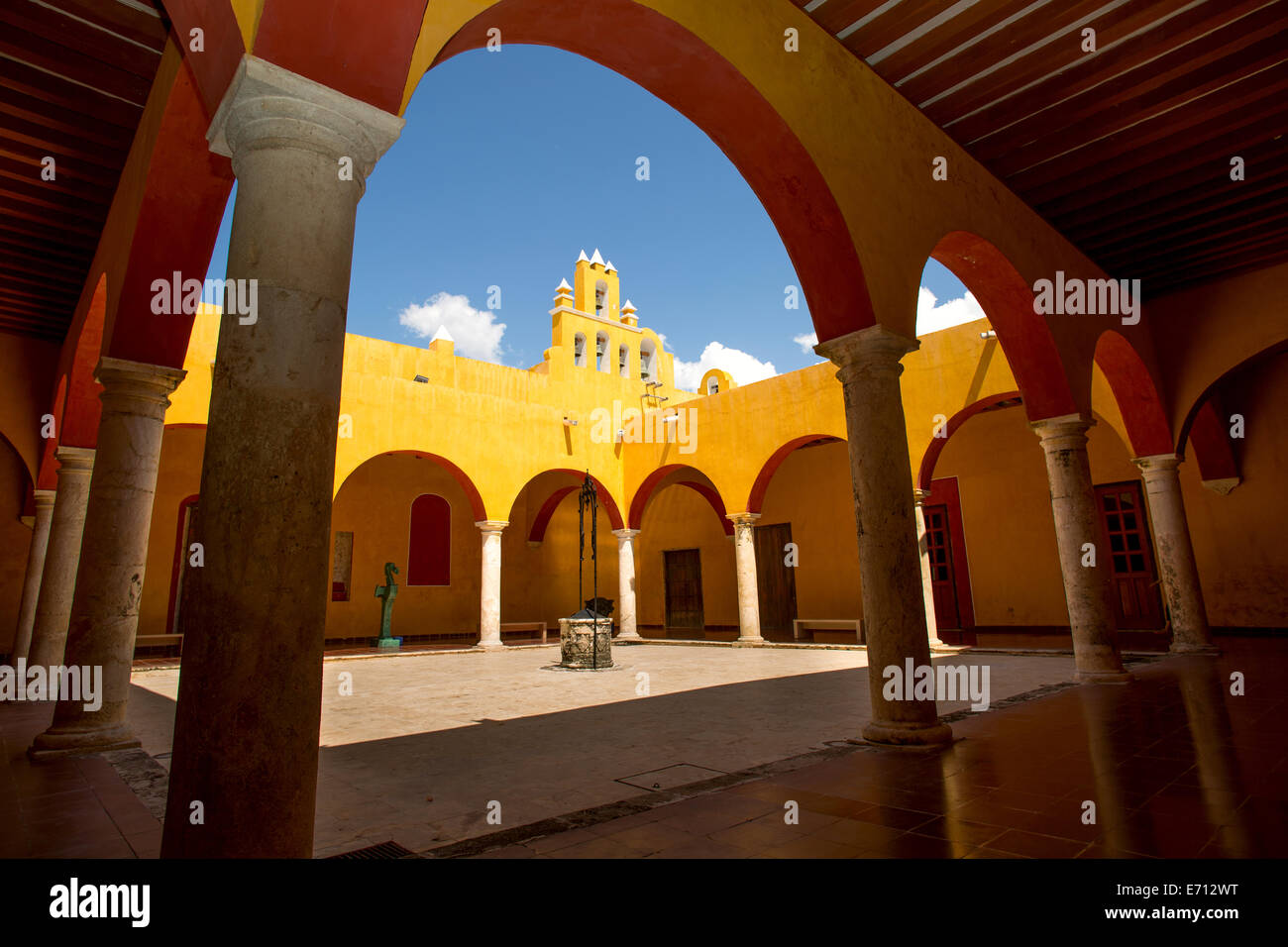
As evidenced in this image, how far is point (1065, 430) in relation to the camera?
7219 millimetres

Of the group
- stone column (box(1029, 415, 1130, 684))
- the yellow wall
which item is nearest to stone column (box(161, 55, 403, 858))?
stone column (box(1029, 415, 1130, 684))

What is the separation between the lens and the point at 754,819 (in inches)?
118

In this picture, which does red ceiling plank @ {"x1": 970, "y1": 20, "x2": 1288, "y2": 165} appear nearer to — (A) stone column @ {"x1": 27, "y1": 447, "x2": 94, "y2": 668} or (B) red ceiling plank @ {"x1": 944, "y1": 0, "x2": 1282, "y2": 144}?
(B) red ceiling plank @ {"x1": 944, "y1": 0, "x2": 1282, "y2": 144}

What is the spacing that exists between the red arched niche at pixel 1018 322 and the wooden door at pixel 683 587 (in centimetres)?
1309

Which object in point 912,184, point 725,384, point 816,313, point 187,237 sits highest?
point 725,384

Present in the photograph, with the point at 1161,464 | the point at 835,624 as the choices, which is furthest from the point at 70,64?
the point at 835,624

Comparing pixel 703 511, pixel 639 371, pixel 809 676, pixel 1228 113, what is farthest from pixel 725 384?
pixel 1228 113

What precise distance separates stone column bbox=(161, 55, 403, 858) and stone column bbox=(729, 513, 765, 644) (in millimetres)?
12026

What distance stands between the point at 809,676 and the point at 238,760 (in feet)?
24.2

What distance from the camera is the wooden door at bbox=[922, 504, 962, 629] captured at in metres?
14.9

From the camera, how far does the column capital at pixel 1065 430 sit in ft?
23.6

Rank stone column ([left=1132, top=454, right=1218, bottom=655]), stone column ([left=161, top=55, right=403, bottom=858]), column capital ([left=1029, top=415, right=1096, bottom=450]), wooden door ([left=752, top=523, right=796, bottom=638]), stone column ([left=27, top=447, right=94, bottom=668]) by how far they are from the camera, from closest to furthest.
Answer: stone column ([left=161, top=55, right=403, bottom=858])
stone column ([left=27, top=447, right=94, bottom=668])
column capital ([left=1029, top=415, right=1096, bottom=450])
stone column ([left=1132, top=454, right=1218, bottom=655])
wooden door ([left=752, top=523, right=796, bottom=638])
